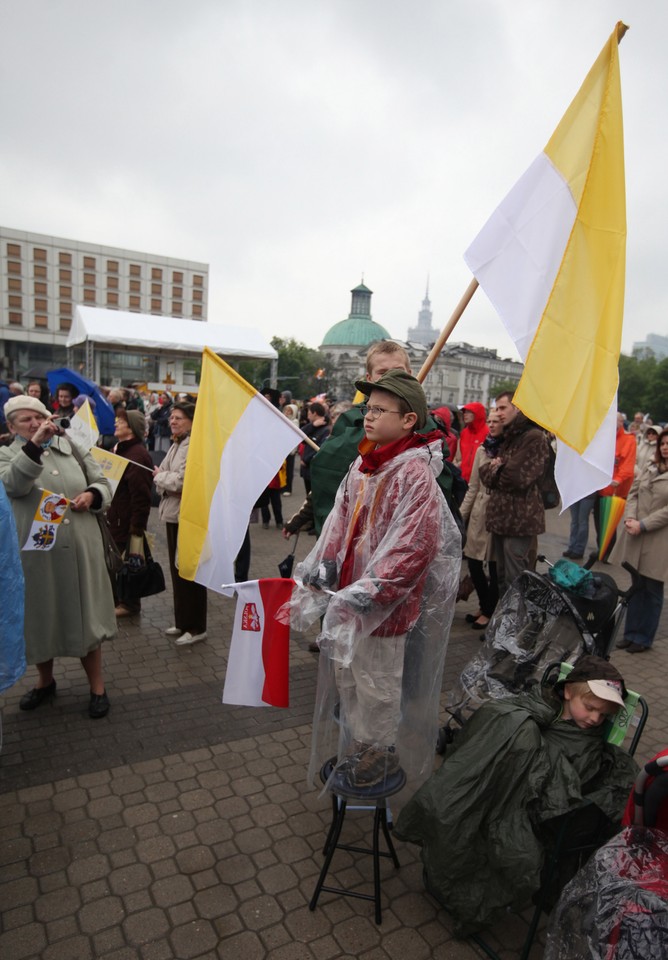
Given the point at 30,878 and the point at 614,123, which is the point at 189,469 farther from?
the point at 614,123

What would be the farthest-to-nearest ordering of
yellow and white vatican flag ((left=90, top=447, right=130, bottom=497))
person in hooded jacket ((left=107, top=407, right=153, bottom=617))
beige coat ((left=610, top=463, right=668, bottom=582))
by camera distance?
beige coat ((left=610, top=463, right=668, bottom=582)) → person in hooded jacket ((left=107, top=407, right=153, bottom=617)) → yellow and white vatican flag ((left=90, top=447, right=130, bottom=497))

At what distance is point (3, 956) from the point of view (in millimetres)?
2230

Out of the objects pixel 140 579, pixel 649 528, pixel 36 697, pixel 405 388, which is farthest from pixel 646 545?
Result: pixel 36 697

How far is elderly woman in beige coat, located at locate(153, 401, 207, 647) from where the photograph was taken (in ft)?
15.8

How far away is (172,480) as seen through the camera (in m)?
4.77

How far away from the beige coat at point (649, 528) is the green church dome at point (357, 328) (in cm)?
10236

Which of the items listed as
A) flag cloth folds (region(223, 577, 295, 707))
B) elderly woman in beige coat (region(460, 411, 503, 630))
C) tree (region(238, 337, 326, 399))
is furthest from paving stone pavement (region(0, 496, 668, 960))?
tree (region(238, 337, 326, 399))

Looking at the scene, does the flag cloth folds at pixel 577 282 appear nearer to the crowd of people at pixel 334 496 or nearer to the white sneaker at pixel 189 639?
the crowd of people at pixel 334 496

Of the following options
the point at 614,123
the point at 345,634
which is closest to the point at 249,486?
the point at 345,634

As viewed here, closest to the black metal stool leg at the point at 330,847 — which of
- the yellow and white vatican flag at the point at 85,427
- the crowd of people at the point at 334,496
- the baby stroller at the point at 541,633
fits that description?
the baby stroller at the point at 541,633

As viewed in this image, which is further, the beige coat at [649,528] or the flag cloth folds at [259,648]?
the beige coat at [649,528]

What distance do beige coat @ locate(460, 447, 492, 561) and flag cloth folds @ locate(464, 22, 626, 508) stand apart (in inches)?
115

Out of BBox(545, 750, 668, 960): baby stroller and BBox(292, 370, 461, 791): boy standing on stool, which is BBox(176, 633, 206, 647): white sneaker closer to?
BBox(292, 370, 461, 791): boy standing on stool

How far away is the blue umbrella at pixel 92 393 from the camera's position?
27.7 ft
